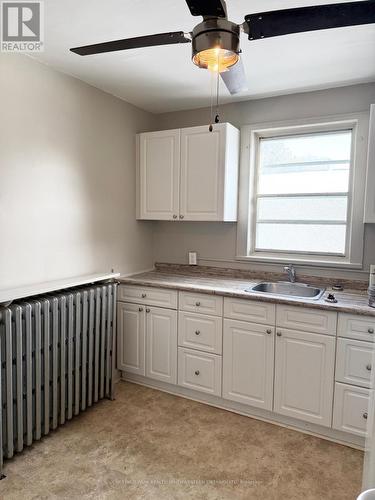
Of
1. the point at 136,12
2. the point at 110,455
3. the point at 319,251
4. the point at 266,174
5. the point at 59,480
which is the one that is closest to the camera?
the point at 136,12

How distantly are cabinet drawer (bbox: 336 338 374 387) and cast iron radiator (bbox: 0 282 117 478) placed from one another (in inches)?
65.9

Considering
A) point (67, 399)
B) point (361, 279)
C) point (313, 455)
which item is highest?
point (361, 279)

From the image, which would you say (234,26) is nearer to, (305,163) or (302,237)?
(305,163)

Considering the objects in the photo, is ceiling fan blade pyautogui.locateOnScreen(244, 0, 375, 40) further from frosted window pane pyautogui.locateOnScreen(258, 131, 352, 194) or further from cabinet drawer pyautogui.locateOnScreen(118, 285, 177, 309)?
cabinet drawer pyautogui.locateOnScreen(118, 285, 177, 309)

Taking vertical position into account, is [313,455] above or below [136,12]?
below

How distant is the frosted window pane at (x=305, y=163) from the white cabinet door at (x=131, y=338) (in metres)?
1.58

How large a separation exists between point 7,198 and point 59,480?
5.50 feet

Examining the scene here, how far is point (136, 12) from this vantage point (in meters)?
1.73

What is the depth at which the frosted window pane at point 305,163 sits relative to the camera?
2789 millimetres

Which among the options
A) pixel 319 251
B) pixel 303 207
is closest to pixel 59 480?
pixel 319 251

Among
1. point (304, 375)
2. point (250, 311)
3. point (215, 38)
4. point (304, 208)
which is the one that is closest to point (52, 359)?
point (250, 311)

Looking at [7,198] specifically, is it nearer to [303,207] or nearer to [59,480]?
[59,480]

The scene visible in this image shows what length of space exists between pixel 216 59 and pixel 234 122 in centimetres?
168

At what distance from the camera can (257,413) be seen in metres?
2.54
